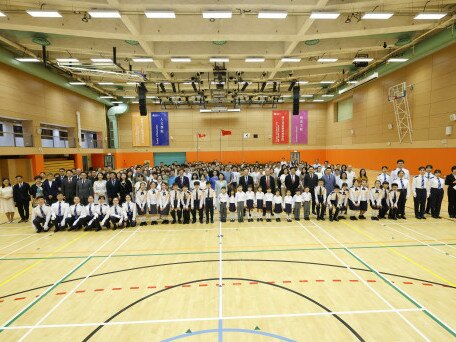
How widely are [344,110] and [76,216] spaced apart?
24151mm

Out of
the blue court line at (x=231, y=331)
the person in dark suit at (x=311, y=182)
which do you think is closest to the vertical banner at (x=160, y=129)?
the person in dark suit at (x=311, y=182)

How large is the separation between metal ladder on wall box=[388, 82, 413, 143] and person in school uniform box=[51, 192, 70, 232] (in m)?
18.0

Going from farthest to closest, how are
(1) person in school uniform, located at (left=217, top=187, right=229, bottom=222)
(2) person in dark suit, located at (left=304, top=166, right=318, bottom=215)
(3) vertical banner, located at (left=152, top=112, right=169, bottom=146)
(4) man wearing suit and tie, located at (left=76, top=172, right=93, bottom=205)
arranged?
1. (3) vertical banner, located at (left=152, top=112, right=169, bottom=146)
2. (2) person in dark suit, located at (left=304, top=166, right=318, bottom=215)
3. (4) man wearing suit and tie, located at (left=76, top=172, right=93, bottom=205)
4. (1) person in school uniform, located at (left=217, top=187, right=229, bottom=222)

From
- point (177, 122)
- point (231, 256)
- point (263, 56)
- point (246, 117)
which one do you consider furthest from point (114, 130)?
point (231, 256)

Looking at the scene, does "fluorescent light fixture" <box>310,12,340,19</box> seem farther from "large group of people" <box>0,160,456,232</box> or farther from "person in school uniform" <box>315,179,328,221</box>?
"person in school uniform" <box>315,179,328,221</box>

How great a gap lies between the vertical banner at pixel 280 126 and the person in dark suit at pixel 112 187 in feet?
66.0

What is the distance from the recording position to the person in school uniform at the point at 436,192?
9.35m

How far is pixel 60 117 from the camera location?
61.9ft

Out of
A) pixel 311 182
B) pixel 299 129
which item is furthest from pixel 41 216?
pixel 299 129

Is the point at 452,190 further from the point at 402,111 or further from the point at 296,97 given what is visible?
the point at 296,97

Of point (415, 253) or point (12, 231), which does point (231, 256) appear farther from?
point (12, 231)

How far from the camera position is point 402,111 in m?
16.0

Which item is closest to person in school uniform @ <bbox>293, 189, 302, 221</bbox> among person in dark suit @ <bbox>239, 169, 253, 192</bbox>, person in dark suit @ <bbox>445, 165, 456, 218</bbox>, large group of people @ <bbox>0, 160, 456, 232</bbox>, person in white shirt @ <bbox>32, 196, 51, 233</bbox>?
large group of people @ <bbox>0, 160, 456, 232</bbox>

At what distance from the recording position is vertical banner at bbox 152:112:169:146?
Result: 87.8 feet
